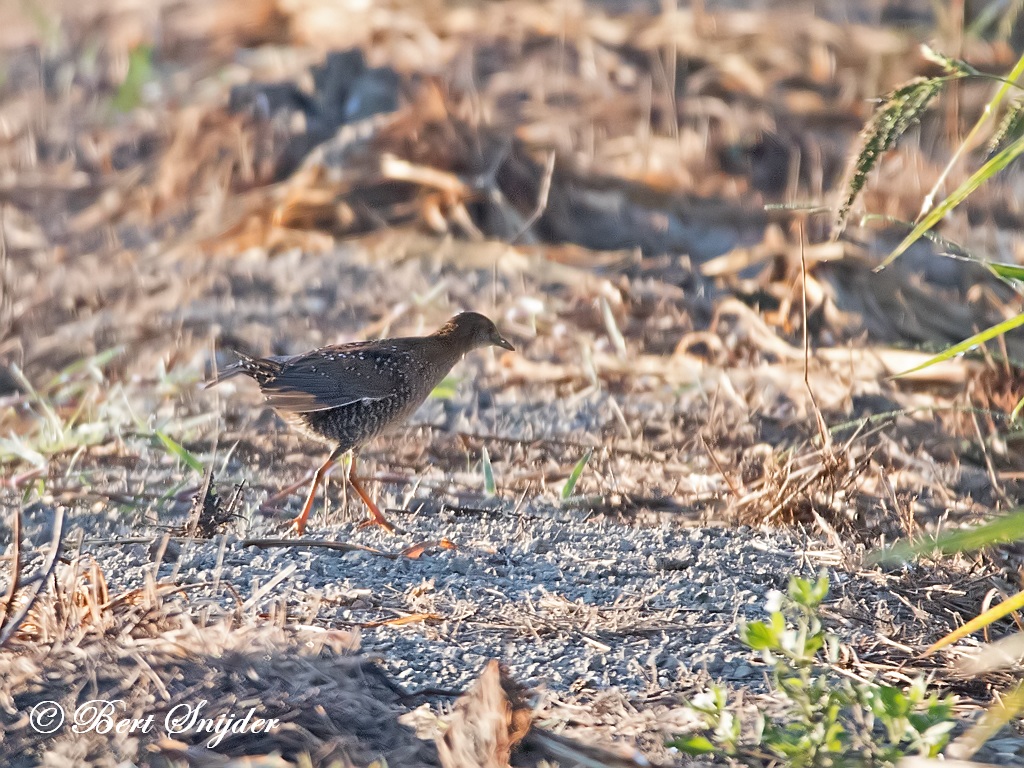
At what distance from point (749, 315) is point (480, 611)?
11.0 ft

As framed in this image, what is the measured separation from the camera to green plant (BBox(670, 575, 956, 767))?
2.61 metres

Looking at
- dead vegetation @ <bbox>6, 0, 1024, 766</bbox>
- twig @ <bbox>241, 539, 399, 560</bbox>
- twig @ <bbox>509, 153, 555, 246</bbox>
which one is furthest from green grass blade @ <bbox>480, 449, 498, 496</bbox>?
twig @ <bbox>509, 153, 555, 246</bbox>

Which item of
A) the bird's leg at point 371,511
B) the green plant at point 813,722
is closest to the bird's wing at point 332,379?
the bird's leg at point 371,511

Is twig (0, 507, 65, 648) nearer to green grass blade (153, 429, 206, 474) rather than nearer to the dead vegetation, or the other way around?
the dead vegetation

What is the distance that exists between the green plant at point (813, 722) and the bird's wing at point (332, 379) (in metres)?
2.56

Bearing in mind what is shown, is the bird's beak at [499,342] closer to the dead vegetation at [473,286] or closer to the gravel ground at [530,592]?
the dead vegetation at [473,286]

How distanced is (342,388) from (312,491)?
0.64m

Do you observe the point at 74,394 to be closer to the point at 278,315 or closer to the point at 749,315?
the point at 278,315

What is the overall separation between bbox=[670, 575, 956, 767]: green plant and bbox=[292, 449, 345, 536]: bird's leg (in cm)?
187

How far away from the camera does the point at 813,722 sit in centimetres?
278

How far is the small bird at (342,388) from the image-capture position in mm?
5172

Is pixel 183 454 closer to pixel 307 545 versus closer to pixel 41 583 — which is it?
pixel 307 545

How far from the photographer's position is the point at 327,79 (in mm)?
9242

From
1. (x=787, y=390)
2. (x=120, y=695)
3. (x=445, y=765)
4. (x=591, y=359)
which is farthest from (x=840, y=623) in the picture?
(x=591, y=359)
